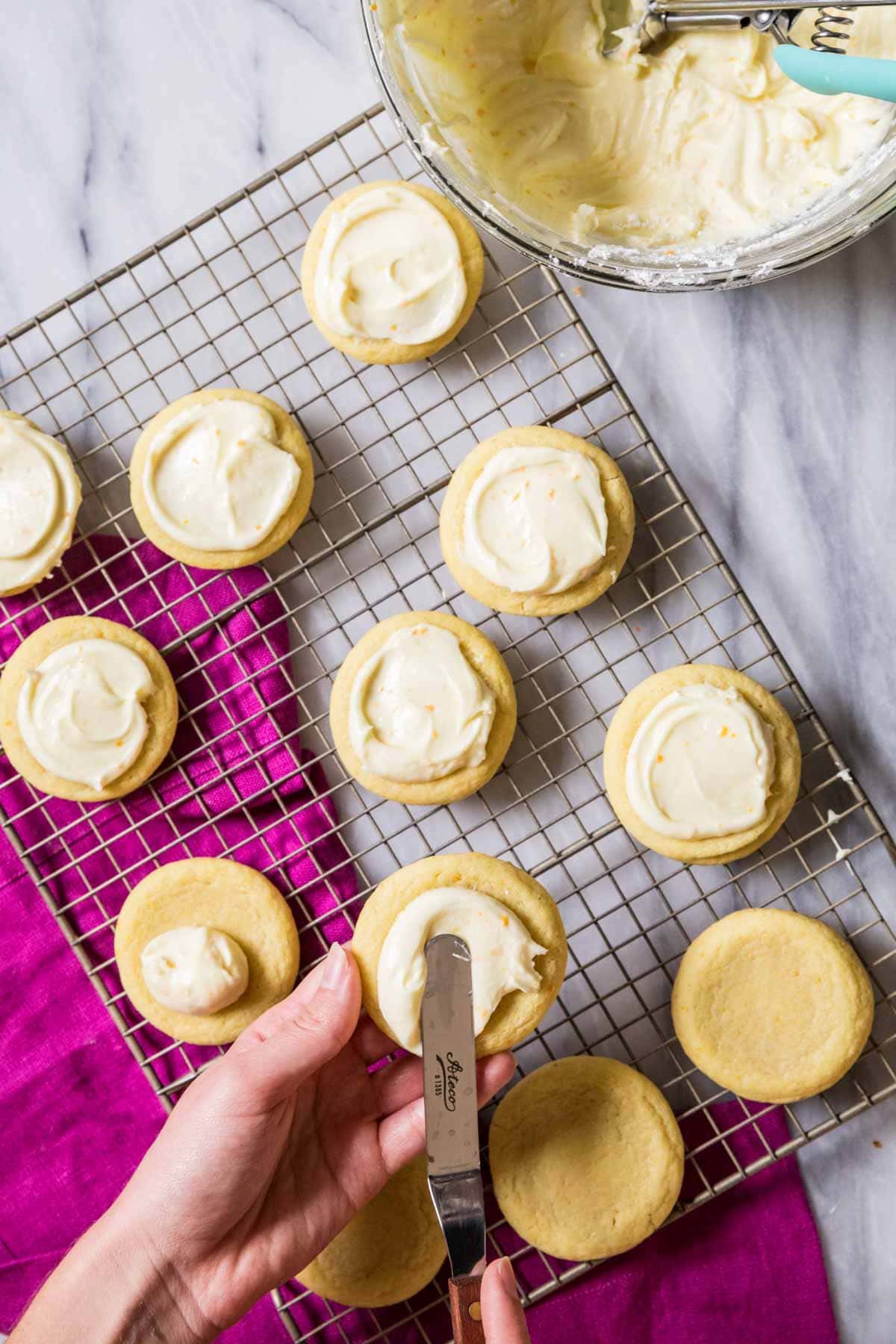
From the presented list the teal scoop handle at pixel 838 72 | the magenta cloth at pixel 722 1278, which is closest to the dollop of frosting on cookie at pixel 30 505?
the teal scoop handle at pixel 838 72

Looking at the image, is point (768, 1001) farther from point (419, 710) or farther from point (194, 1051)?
point (194, 1051)

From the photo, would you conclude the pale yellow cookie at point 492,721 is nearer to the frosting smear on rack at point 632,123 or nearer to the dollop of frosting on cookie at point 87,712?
the dollop of frosting on cookie at point 87,712

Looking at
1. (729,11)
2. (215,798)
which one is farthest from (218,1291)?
(729,11)

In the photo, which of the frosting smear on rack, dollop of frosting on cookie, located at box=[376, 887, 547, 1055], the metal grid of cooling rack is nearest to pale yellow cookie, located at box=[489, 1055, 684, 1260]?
the metal grid of cooling rack

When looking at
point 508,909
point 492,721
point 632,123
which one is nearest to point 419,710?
point 492,721

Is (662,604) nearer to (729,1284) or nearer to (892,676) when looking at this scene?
(892,676)
